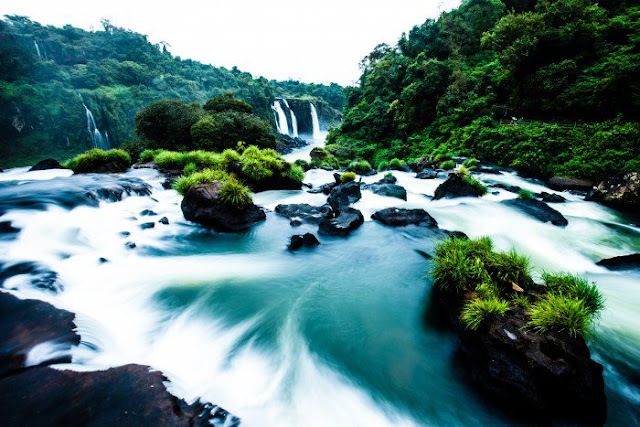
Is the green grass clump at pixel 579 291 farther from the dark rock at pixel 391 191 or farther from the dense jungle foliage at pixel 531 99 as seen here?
the dense jungle foliage at pixel 531 99

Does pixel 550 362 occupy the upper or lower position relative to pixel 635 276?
upper

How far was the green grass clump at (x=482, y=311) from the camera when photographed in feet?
10.3

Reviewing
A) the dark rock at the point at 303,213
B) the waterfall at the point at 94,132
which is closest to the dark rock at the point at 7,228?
the dark rock at the point at 303,213

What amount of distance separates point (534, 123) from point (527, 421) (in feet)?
67.7

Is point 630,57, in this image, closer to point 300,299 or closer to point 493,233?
point 493,233

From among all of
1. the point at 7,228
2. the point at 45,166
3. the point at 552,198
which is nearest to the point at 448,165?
the point at 552,198

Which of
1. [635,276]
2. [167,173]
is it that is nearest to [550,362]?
[635,276]

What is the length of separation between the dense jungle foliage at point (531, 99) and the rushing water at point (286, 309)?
8019mm

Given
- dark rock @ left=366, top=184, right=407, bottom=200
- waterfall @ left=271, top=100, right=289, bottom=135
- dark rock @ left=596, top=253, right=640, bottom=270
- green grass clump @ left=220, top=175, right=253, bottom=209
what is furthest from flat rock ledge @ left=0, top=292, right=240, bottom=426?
waterfall @ left=271, top=100, right=289, bottom=135

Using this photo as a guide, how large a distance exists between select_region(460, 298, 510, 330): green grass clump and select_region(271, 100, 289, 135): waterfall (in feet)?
196

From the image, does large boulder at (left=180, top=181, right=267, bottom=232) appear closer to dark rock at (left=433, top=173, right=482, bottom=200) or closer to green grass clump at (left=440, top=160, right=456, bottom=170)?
dark rock at (left=433, top=173, right=482, bottom=200)

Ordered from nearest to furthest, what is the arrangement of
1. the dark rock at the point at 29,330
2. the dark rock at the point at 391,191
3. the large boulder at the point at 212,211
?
the dark rock at the point at 29,330
the large boulder at the point at 212,211
the dark rock at the point at 391,191

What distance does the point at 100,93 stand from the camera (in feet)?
142

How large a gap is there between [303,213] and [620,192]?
43.1 ft
